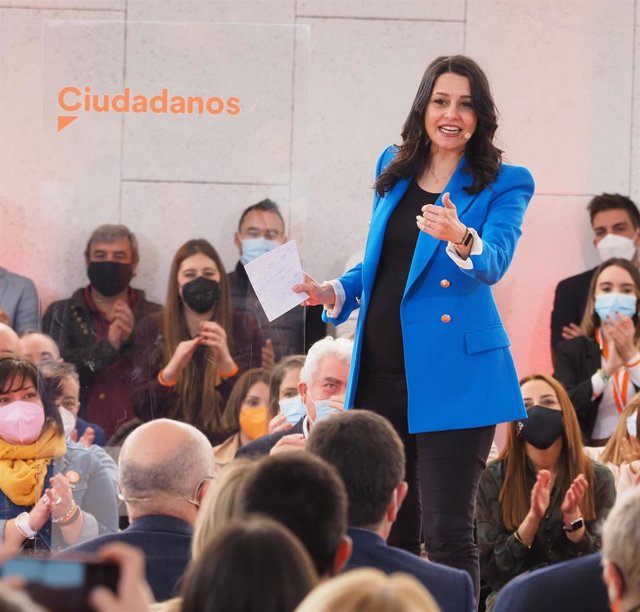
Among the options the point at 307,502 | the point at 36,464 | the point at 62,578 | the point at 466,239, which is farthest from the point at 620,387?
the point at 62,578

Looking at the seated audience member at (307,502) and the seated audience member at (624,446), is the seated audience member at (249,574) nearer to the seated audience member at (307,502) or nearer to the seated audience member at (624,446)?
the seated audience member at (307,502)

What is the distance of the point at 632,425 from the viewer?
4.93m

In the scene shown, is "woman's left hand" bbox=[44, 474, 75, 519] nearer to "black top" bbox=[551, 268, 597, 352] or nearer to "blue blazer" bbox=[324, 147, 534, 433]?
"blue blazer" bbox=[324, 147, 534, 433]

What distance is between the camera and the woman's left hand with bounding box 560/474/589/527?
164 inches

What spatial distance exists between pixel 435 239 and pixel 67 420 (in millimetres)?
2528

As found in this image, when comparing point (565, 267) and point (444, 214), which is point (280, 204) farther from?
point (444, 214)

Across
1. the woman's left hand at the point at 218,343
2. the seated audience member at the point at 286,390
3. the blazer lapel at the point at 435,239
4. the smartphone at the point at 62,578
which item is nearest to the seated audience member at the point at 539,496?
the seated audience member at the point at 286,390

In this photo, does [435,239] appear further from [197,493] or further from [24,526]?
[24,526]

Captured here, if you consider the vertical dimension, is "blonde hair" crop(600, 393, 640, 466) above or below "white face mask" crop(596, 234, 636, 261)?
below

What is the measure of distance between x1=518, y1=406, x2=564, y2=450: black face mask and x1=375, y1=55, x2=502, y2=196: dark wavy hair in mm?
1711

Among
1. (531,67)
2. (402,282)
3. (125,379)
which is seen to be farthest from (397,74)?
(402,282)

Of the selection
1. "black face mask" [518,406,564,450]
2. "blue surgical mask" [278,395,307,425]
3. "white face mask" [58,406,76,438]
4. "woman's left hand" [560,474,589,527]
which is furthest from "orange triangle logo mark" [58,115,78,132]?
"woman's left hand" [560,474,589,527]

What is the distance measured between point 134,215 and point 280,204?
0.66 meters

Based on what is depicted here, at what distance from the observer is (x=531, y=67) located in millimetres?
6859
